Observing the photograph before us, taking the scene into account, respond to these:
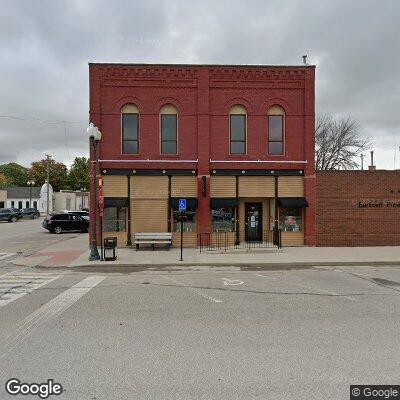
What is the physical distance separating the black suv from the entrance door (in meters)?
15.6

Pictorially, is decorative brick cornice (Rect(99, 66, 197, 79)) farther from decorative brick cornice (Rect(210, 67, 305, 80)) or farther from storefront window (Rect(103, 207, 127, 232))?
storefront window (Rect(103, 207, 127, 232))

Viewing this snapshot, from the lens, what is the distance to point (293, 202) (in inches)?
730

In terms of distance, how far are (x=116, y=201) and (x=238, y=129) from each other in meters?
7.00

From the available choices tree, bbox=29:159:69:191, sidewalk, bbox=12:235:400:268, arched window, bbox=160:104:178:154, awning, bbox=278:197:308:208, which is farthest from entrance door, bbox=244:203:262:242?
tree, bbox=29:159:69:191

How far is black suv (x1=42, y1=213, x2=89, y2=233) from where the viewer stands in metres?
29.2

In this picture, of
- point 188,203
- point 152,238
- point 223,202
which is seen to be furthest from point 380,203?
point 152,238

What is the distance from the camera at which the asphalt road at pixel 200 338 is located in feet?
14.3

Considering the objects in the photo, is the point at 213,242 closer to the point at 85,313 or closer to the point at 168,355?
the point at 85,313

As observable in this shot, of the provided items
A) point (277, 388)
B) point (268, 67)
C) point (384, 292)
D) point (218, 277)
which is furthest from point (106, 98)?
point (277, 388)

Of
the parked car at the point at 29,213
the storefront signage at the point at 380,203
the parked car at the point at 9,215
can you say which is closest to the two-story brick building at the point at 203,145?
the storefront signage at the point at 380,203

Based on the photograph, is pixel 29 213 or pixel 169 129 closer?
pixel 169 129

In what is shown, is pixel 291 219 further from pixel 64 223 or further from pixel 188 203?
pixel 64 223

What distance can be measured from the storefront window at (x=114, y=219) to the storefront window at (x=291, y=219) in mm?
7836

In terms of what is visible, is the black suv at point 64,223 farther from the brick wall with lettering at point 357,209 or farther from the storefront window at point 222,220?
the brick wall with lettering at point 357,209
